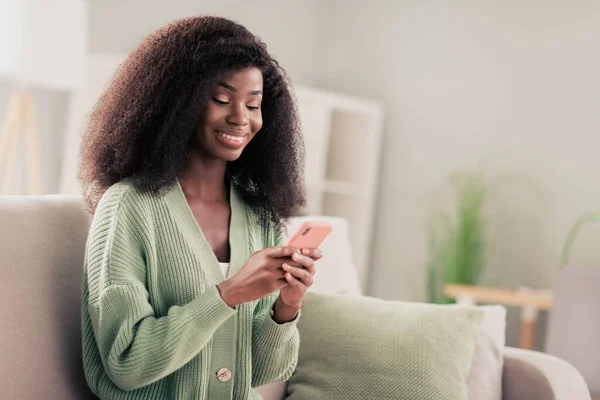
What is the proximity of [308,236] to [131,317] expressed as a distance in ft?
1.05

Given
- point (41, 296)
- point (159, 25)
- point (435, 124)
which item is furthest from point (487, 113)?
point (41, 296)

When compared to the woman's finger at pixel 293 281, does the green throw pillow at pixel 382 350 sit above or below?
below

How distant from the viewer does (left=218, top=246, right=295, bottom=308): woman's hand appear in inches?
59.8

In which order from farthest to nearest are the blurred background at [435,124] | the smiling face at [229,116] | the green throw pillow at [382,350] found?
the blurred background at [435,124] → the green throw pillow at [382,350] → the smiling face at [229,116]

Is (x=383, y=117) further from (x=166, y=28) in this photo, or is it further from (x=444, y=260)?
(x=166, y=28)

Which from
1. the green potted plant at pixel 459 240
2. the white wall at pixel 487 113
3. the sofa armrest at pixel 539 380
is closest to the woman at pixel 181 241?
the sofa armrest at pixel 539 380

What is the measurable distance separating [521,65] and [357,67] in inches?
40.1

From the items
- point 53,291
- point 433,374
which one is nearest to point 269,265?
point 53,291

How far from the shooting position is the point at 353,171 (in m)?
Answer: 4.91

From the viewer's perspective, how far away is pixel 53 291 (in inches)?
66.1

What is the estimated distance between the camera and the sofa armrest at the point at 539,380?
6.81 feet

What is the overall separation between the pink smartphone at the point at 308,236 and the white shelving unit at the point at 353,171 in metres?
3.11

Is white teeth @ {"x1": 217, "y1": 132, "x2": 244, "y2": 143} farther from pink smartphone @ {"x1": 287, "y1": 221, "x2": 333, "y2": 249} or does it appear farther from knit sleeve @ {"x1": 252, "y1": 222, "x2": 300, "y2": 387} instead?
knit sleeve @ {"x1": 252, "y1": 222, "x2": 300, "y2": 387}

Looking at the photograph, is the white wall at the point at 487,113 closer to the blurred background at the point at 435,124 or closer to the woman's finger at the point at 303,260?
the blurred background at the point at 435,124
